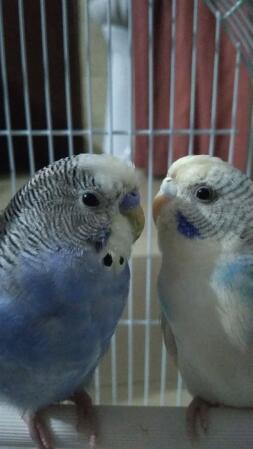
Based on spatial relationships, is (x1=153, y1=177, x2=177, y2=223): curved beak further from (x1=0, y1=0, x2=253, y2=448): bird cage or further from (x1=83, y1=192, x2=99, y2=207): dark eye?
(x1=0, y1=0, x2=253, y2=448): bird cage

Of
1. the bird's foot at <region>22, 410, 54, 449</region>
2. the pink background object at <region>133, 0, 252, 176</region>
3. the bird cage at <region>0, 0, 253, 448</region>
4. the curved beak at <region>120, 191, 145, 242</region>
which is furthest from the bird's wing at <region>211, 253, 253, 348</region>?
the pink background object at <region>133, 0, 252, 176</region>

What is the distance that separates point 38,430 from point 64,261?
250 mm

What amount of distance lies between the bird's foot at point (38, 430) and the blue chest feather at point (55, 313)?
0.26ft

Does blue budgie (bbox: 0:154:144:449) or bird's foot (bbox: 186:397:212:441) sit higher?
blue budgie (bbox: 0:154:144:449)

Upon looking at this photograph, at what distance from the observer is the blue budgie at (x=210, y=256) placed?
25.0 inches

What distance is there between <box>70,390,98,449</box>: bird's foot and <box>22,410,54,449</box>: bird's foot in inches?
1.7

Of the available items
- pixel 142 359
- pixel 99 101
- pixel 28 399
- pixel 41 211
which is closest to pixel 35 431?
pixel 28 399

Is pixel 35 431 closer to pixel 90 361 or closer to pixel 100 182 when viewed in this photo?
pixel 90 361

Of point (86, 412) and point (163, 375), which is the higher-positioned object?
point (86, 412)

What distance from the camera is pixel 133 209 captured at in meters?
0.61

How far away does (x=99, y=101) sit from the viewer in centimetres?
168

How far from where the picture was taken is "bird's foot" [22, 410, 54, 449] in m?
0.70

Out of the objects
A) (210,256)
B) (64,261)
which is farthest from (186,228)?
(64,261)

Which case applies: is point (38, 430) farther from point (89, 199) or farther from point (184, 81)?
point (184, 81)
